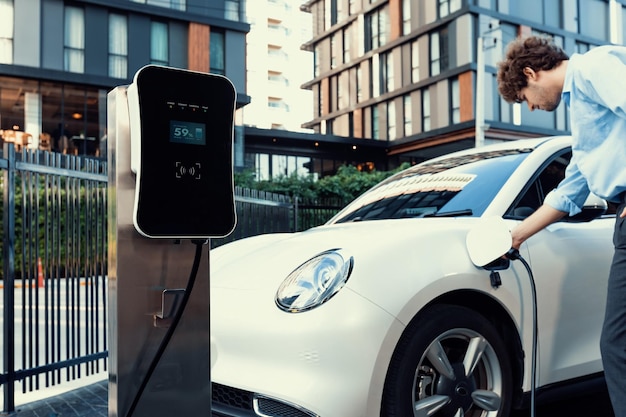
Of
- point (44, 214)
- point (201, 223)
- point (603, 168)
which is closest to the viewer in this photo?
point (201, 223)

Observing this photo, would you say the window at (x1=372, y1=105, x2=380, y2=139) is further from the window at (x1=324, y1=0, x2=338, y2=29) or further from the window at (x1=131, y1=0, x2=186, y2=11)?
the window at (x1=131, y1=0, x2=186, y2=11)

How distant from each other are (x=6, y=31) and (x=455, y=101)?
21410 mm

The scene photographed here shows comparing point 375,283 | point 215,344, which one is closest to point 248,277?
point 215,344

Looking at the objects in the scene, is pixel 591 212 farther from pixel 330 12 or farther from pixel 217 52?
pixel 330 12

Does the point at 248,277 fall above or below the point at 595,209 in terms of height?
below

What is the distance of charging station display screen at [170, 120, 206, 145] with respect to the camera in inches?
74.2

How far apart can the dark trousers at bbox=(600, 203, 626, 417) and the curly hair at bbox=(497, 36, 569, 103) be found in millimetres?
682

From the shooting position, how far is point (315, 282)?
2.67 m

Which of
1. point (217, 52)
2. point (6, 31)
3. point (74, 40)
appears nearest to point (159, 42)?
point (217, 52)

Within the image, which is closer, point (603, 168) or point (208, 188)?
point (208, 188)

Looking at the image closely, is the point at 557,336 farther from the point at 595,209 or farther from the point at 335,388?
the point at 335,388

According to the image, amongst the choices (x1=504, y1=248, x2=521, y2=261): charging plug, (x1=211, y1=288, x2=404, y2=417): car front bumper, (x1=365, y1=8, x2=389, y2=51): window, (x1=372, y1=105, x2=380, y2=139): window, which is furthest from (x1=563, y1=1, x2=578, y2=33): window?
(x1=211, y1=288, x2=404, y2=417): car front bumper

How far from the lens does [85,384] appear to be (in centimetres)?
478

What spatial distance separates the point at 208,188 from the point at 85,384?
11.4 feet
